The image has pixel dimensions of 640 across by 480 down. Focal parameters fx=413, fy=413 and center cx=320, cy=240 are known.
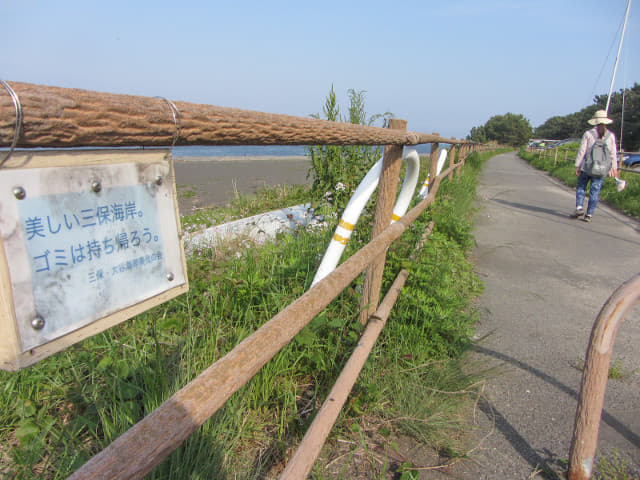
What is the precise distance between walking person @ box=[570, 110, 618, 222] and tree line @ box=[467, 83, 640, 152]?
154 ft

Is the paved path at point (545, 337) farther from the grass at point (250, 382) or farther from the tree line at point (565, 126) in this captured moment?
the tree line at point (565, 126)

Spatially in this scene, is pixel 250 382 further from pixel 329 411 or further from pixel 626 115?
pixel 626 115

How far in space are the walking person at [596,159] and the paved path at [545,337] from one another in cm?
72

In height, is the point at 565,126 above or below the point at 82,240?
above

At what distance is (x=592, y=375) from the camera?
1.66m

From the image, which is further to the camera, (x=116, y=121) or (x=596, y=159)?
(x=596, y=159)

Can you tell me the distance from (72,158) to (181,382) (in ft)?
4.61

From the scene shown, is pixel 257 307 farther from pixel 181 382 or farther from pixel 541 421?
pixel 541 421

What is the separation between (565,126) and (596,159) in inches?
3912

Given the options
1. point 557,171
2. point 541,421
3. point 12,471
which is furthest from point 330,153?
point 557,171

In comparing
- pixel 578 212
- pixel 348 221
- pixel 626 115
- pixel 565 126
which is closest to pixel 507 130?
pixel 565 126

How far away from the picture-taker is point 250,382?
1945 millimetres

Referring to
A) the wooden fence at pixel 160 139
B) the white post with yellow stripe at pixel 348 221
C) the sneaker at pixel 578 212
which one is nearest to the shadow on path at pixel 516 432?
the white post with yellow stripe at pixel 348 221

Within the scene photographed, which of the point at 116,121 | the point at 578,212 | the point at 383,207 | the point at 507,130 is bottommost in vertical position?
the point at 578,212
